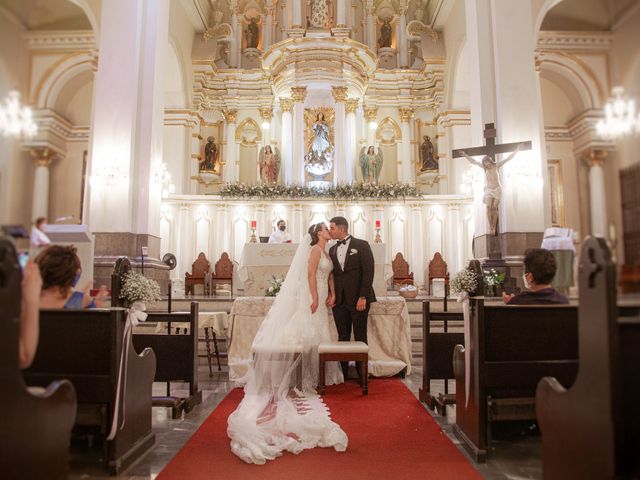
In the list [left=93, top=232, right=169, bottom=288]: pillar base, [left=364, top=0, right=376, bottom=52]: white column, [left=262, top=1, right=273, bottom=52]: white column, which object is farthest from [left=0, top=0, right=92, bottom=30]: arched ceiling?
[left=364, top=0, right=376, bottom=52]: white column

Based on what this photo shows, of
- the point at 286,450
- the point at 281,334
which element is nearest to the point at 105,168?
the point at 281,334

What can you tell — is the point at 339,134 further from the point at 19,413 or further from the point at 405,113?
the point at 19,413

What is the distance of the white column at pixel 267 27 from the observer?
18.3 meters

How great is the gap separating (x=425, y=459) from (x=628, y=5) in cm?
283

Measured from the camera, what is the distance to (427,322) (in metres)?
4.97

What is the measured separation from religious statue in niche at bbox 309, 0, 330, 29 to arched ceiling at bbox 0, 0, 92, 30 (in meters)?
16.3

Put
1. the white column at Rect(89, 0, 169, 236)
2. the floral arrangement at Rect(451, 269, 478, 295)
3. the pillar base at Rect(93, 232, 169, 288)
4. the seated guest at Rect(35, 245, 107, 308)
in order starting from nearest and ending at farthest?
1. the seated guest at Rect(35, 245, 107, 308)
2. the floral arrangement at Rect(451, 269, 478, 295)
3. the pillar base at Rect(93, 232, 169, 288)
4. the white column at Rect(89, 0, 169, 236)

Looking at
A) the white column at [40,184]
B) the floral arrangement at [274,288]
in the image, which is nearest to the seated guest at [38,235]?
the white column at [40,184]

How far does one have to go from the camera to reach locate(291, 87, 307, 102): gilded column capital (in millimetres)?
16781

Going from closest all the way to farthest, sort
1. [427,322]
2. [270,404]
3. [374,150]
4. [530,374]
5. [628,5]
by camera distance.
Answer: [628,5] < [530,374] < [270,404] < [427,322] < [374,150]

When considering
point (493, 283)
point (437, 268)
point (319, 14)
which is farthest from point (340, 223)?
point (319, 14)

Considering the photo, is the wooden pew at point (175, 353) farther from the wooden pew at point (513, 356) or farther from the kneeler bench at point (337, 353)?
the wooden pew at point (513, 356)

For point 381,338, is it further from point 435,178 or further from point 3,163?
point 435,178

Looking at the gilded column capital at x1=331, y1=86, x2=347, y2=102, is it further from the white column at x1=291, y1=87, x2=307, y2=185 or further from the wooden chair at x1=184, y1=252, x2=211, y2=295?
the wooden chair at x1=184, y1=252, x2=211, y2=295
